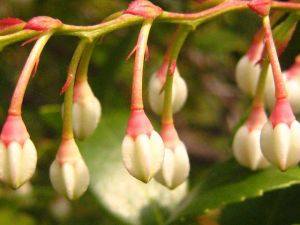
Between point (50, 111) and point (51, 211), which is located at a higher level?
point (50, 111)

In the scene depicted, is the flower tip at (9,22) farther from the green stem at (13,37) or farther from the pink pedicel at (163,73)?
the pink pedicel at (163,73)

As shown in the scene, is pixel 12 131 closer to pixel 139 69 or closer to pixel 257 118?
pixel 139 69

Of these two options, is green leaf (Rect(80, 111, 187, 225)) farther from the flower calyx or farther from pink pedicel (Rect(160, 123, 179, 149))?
the flower calyx

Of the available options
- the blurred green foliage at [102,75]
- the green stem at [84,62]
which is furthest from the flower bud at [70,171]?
the blurred green foliage at [102,75]

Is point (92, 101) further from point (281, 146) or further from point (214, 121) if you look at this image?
point (214, 121)

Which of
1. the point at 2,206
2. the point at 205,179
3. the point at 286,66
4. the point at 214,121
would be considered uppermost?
the point at 286,66

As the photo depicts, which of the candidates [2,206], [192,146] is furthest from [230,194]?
[192,146]
